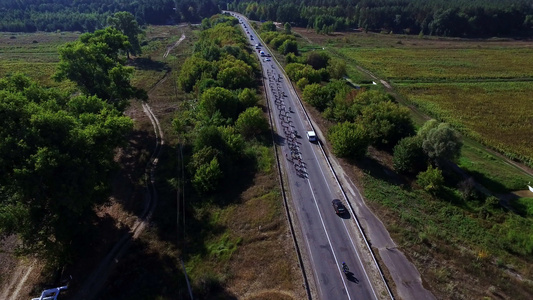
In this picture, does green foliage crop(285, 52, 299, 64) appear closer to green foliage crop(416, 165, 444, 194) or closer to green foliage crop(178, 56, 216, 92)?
green foliage crop(178, 56, 216, 92)

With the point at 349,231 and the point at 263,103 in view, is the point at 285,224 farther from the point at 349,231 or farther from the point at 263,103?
the point at 263,103

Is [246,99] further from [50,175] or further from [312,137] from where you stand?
[50,175]

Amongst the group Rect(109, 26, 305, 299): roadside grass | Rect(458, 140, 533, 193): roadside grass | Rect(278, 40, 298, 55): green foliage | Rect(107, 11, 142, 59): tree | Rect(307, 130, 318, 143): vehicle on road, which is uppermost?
Rect(107, 11, 142, 59): tree

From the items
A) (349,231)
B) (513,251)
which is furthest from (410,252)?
(513,251)

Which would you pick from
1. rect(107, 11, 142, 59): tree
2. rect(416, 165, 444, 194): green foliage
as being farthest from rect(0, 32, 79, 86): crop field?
rect(416, 165, 444, 194): green foliage

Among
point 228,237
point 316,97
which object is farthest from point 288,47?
point 228,237

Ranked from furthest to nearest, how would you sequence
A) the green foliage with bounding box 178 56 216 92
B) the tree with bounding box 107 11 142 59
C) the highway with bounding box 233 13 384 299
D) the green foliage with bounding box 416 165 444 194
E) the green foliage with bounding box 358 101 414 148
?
the tree with bounding box 107 11 142 59, the green foliage with bounding box 178 56 216 92, the green foliage with bounding box 358 101 414 148, the green foliage with bounding box 416 165 444 194, the highway with bounding box 233 13 384 299
